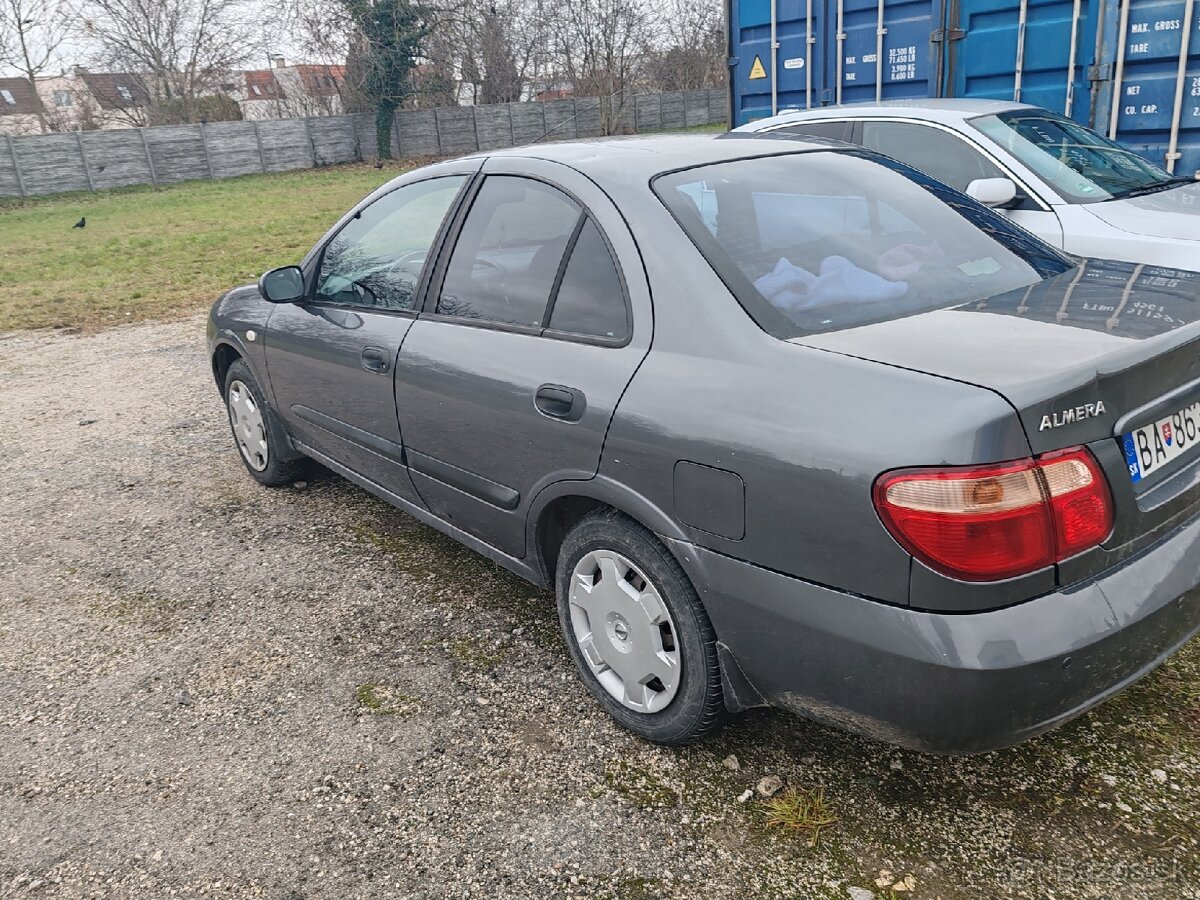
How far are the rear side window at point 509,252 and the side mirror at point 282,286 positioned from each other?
1.08 m

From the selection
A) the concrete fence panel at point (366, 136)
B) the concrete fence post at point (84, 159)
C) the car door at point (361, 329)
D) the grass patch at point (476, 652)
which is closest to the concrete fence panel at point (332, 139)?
the concrete fence panel at point (366, 136)

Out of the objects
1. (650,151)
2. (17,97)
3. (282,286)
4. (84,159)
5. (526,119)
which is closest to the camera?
(650,151)

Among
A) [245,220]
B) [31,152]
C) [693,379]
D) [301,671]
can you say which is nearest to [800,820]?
[693,379]

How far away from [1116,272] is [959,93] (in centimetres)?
577

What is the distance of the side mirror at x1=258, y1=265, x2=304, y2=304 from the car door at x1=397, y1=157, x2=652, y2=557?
3.22 ft

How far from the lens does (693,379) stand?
Answer: 7.51 feet

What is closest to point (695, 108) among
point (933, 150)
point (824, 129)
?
point (824, 129)

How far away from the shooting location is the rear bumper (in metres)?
1.89

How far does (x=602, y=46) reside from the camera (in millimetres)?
33500

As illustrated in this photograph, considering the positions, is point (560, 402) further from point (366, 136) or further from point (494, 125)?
point (494, 125)

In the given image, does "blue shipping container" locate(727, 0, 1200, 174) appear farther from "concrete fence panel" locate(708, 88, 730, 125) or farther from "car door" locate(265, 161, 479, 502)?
"concrete fence panel" locate(708, 88, 730, 125)

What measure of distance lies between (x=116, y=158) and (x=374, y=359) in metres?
28.3

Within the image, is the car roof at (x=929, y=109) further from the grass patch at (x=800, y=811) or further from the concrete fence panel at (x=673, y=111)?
the concrete fence panel at (x=673, y=111)

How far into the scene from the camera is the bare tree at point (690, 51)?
122 feet
